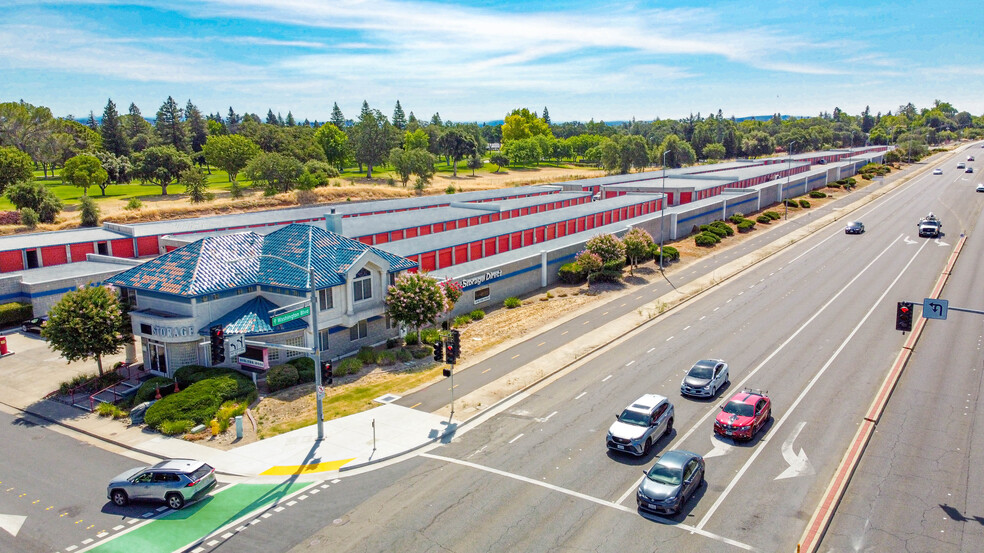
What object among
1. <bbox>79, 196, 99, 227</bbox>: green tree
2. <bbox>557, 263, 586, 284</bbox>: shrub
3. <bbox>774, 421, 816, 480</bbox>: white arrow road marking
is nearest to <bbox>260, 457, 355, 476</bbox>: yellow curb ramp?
<bbox>774, 421, 816, 480</bbox>: white arrow road marking

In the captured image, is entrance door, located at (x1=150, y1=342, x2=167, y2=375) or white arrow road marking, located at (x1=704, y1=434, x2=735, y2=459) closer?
white arrow road marking, located at (x1=704, y1=434, x2=735, y2=459)

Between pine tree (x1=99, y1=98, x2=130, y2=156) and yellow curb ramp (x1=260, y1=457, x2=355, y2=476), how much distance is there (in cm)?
14615

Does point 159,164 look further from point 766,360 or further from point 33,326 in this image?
point 766,360

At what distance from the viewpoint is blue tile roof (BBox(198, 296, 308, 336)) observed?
37062mm

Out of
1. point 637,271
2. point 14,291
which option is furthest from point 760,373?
point 14,291

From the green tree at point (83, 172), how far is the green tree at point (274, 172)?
25.7 m

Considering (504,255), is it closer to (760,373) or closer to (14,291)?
(760,373)

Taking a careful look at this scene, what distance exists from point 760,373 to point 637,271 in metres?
30.4

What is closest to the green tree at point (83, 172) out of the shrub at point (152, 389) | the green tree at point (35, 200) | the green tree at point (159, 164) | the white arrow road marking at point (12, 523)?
the green tree at point (159, 164)

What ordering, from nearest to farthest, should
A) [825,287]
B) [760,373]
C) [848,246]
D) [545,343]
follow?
[760,373] → [545,343] → [825,287] → [848,246]

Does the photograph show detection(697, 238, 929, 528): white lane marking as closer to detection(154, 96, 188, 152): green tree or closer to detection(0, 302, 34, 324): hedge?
detection(0, 302, 34, 324): hedge

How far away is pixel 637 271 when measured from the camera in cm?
6650

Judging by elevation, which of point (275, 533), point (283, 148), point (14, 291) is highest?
point (283, 148)

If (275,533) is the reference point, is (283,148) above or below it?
above
